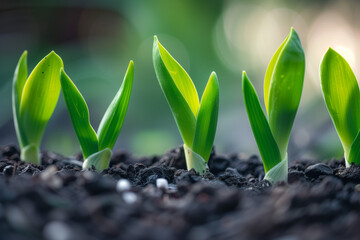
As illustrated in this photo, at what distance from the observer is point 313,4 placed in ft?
12.3

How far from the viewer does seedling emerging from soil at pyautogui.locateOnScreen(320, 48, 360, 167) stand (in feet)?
3.51

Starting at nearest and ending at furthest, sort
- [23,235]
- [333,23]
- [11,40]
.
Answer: [23,235] → [333,23] → [11,40]

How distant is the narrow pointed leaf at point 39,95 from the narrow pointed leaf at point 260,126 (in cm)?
57

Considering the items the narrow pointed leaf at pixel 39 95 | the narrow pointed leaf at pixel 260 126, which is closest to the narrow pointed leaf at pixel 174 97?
the narrow pointed leaf at pixel 260 126

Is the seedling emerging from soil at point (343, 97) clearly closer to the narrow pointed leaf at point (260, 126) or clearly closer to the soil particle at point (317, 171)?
the soil particle at point (317, 171)

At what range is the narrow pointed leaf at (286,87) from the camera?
100cm

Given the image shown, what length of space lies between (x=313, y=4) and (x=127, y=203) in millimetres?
3491

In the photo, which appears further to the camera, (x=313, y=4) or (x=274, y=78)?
(x=313, y=4)

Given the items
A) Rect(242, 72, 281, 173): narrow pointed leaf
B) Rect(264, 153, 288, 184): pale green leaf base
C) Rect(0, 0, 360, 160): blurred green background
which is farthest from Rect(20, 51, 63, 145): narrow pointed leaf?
Rect(0, 0, 360, 160): blurred green background

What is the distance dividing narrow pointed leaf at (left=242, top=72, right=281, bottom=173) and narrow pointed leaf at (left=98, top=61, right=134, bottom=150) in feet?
1.09

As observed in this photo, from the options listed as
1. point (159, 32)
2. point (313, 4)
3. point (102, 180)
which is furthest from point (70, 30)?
Answer: point (102, 180)

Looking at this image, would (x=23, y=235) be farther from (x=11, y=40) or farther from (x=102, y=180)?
(x=11, y=40)

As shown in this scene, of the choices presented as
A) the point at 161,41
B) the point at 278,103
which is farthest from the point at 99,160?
the point at 161,41

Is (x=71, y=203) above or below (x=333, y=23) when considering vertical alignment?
below
